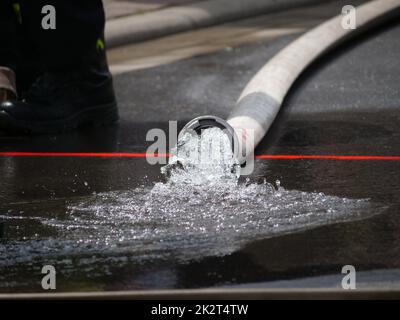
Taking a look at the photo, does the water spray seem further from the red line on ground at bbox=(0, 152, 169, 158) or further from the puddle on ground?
the red line on ground at bbox=(0, 152, 169, 158)

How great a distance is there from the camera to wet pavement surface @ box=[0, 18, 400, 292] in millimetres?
3617

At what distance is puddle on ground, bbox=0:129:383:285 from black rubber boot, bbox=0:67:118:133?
1139mm

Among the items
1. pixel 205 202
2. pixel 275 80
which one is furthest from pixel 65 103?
pixel 205 202

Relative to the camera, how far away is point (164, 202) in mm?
4406

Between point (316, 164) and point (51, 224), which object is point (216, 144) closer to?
→ point (316, 164)

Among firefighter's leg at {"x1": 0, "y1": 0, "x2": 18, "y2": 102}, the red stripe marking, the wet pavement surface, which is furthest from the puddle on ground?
firefighter's leg at {"x1": 0, "y1": 0, "x2": 18, "y2": 102}

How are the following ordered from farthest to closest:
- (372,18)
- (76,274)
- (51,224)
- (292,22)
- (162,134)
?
1. (292,22)
2. (372,18)
3. (162,134)
4. (51,224)
5. (76,274)

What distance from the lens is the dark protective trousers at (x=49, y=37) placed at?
18.7 ft

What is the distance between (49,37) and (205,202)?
5.79 feet

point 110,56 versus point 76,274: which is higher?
point 110,56

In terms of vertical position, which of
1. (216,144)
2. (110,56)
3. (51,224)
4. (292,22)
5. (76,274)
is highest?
(292,22)

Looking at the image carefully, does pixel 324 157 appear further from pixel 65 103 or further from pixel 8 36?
pixel 8 36

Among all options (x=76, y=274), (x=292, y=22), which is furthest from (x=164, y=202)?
(x=292, y=22)

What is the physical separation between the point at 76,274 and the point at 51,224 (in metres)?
0.59
